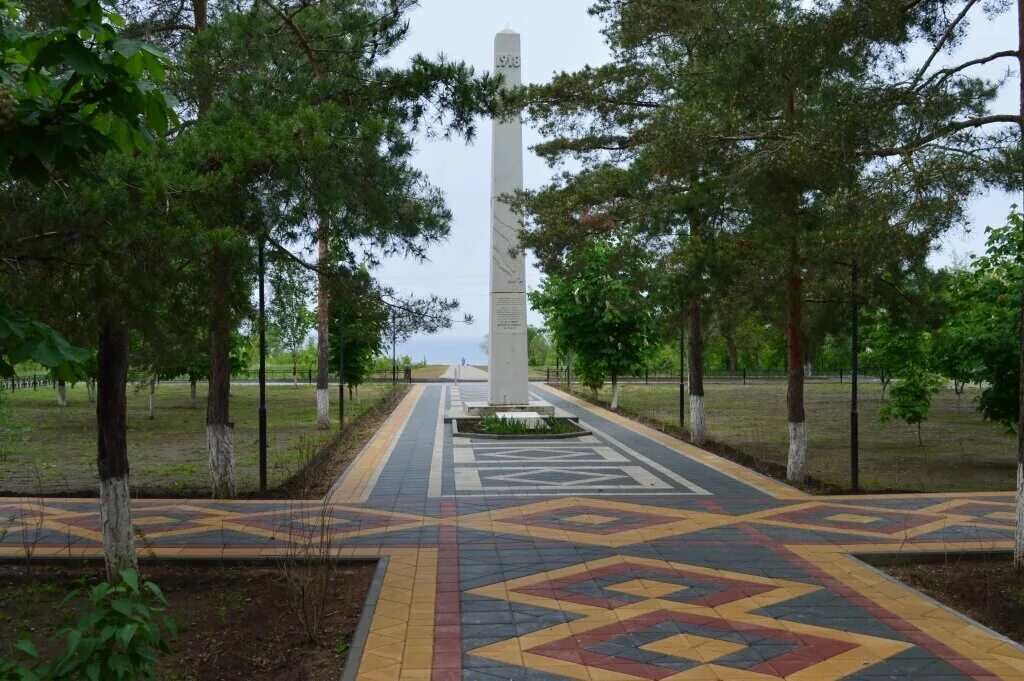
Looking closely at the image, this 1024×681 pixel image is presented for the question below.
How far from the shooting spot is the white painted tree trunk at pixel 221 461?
37.2ft

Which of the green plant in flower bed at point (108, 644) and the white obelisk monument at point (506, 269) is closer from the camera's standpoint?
the green plant in flower bed at point (108, 644)

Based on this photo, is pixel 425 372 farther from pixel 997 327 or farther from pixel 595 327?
pixel 997 327

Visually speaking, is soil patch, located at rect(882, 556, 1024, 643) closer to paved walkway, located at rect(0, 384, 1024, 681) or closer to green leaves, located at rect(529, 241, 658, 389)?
paved walkway, located at rect(0, 384, 1024, 681)

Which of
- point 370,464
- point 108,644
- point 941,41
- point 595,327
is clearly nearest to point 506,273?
point 595,327

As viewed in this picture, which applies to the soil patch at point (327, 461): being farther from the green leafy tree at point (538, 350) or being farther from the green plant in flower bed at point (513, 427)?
the green leafy tree at point (538, 350)

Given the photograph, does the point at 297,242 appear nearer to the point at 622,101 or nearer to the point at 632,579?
the point at 632,579

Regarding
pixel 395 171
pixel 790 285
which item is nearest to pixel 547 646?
pixel 395 171

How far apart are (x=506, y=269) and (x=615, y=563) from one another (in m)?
16.8

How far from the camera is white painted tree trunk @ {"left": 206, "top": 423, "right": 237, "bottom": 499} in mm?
11328

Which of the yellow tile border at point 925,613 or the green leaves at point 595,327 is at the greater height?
the green leaves at point 595,327

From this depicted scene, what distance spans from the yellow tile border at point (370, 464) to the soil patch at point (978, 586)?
20.9ft

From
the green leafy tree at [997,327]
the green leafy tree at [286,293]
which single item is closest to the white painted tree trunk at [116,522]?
the green leafy tree at [286,293]

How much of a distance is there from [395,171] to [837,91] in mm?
4654

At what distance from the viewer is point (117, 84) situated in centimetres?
297
